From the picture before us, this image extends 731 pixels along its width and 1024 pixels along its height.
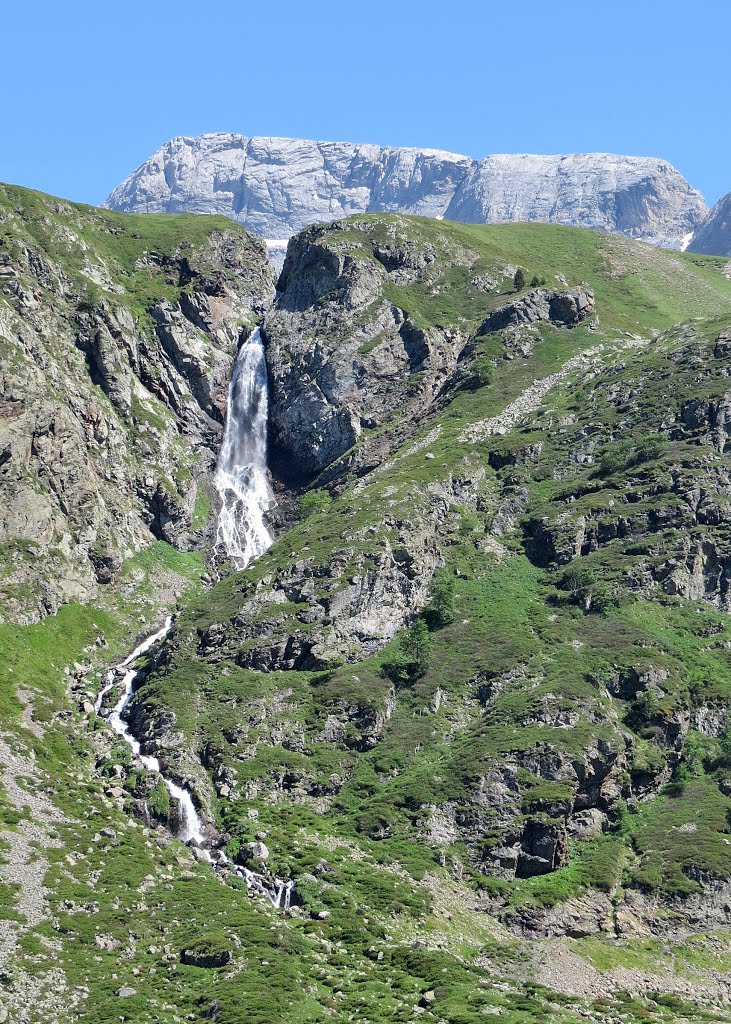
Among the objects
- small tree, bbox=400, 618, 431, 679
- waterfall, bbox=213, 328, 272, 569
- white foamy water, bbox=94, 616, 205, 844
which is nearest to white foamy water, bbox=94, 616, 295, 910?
white foamy water, bbox=94, 616, 205, 844

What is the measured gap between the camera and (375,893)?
9288 centimetres

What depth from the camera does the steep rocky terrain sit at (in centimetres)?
8350

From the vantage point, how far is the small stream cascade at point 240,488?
12175 centimetres

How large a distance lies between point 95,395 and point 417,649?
6637 centimetres

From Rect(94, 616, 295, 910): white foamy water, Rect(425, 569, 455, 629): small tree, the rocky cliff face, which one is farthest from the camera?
the rocky cliff face

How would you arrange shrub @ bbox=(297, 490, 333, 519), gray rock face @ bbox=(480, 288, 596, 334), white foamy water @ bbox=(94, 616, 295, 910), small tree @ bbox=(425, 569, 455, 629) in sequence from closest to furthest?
white foamy water @ bbox=(94, 616, 295, 910) < small tree @ bbox=(425, 569, 455, 629) < shrub @ bbox=(297, 490, 333, 519) < gray rock face @ bbox=(480, 288, 596, 334)

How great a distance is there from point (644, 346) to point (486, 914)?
106028 millimetres

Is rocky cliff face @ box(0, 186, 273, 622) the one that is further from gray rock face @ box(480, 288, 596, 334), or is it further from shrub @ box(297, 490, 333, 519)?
gray rock face @ box(480, 288, 596, 334)

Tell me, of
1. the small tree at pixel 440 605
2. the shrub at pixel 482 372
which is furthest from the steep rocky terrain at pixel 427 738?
the shrub at pixel 482 372

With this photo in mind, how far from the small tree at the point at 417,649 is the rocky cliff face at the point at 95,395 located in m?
41.1

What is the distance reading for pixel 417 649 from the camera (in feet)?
393

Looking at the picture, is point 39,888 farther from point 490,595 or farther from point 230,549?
point 230,549

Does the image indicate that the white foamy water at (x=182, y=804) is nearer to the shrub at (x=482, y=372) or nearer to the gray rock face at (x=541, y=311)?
the shrub at (x=482, y=372)

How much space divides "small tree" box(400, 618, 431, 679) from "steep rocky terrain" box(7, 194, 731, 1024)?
0.47 m
